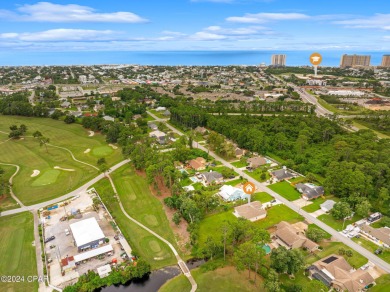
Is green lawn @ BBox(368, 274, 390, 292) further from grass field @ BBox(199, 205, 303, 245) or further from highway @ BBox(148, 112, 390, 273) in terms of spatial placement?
grass field @ BBox(199, 205, 303, 245)

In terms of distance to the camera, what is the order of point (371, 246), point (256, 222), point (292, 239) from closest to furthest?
1. point (292, 239)
2. point (371, 246)
3. point (256, 222)

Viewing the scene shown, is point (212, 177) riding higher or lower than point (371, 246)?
higher

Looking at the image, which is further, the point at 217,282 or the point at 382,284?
the point at 217,282

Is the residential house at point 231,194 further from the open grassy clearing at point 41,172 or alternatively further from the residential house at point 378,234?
the open grassy clearing at point 41,172

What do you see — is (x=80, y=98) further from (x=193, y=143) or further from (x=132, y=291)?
(x=132, y=291)

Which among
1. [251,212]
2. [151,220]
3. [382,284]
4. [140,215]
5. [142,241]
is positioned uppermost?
[251,212]

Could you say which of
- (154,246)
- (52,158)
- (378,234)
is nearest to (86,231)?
(154,246)

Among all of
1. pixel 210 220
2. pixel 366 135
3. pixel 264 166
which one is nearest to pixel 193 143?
pixel 264 166

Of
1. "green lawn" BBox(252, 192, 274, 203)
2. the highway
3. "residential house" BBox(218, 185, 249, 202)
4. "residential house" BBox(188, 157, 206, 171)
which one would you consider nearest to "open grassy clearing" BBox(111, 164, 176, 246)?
"residential house" BBox(218, 185, 249, 202)

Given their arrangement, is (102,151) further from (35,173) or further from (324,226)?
(324,226)
